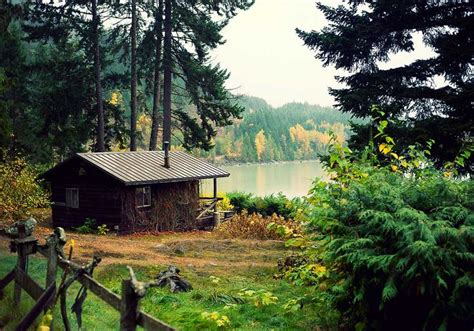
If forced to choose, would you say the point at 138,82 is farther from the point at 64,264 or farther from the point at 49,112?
the point at 64,264

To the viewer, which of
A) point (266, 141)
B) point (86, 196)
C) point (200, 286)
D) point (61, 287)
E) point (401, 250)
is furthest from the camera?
point (266, 141)

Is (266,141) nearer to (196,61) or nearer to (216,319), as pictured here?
(196,61)

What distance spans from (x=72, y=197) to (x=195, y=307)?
17.6m

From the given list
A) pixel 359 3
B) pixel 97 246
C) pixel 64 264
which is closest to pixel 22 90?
pixel 97 246

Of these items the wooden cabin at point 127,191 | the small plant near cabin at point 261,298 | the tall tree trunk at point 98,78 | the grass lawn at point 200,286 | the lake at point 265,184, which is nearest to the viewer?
the grass lawn at point 200,286

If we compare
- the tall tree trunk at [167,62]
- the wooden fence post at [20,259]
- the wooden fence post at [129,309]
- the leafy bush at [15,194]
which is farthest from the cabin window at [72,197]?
the wooden fence post at [129,309]

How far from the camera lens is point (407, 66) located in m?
15.4

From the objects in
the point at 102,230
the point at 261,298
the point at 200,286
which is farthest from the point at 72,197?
the point at 261,298

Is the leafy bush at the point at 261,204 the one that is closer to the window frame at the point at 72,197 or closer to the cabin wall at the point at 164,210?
the cabin wall at the point at 164,210

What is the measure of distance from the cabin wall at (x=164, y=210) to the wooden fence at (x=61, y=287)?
16.2 meters

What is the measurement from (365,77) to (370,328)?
34.0 ft

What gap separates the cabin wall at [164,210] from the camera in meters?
24.1

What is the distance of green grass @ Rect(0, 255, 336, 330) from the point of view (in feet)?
26.2

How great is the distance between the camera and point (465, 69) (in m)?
14.3
